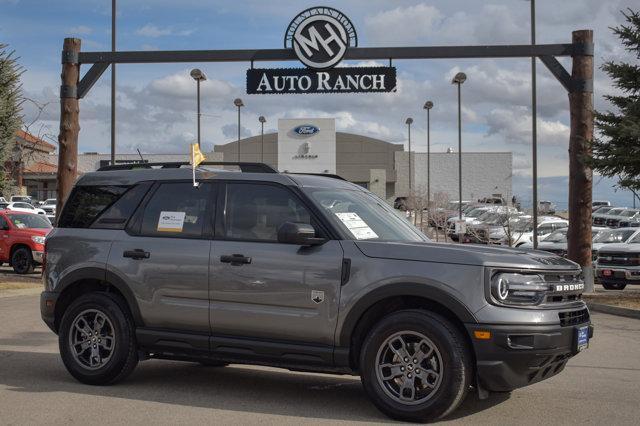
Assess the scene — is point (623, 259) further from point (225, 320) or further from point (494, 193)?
point (494, 193)

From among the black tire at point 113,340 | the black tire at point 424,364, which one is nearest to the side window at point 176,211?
the black tire at point 113,340

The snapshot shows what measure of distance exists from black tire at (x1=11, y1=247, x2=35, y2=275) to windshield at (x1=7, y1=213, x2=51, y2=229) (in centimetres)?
67

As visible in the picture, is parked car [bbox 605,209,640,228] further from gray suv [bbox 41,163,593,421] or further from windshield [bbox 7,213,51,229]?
gray suv [bbox 41,163,593,421]


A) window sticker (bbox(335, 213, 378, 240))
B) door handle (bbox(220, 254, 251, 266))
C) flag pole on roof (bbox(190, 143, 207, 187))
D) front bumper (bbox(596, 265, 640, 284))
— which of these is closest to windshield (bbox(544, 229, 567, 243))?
front bumper (bbox(596, 265, 640, 284))

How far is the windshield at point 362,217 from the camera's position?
271 inches

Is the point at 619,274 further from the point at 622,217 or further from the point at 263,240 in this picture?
the point at 622,217

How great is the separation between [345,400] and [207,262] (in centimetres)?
170

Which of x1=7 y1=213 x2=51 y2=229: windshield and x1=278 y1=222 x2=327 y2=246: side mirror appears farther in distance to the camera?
x1=7 y1=213 x2=51 y2=229: windshield

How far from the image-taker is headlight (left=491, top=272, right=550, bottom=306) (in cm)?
610

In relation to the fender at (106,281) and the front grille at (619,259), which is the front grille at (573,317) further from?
the front grille at (619,259)

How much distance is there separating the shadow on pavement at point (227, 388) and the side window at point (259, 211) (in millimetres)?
1425

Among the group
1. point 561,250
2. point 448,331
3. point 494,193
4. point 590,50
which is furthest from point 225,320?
point 494,193

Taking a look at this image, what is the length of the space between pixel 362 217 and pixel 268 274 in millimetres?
991

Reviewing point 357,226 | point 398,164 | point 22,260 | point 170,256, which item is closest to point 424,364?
point 357,226
